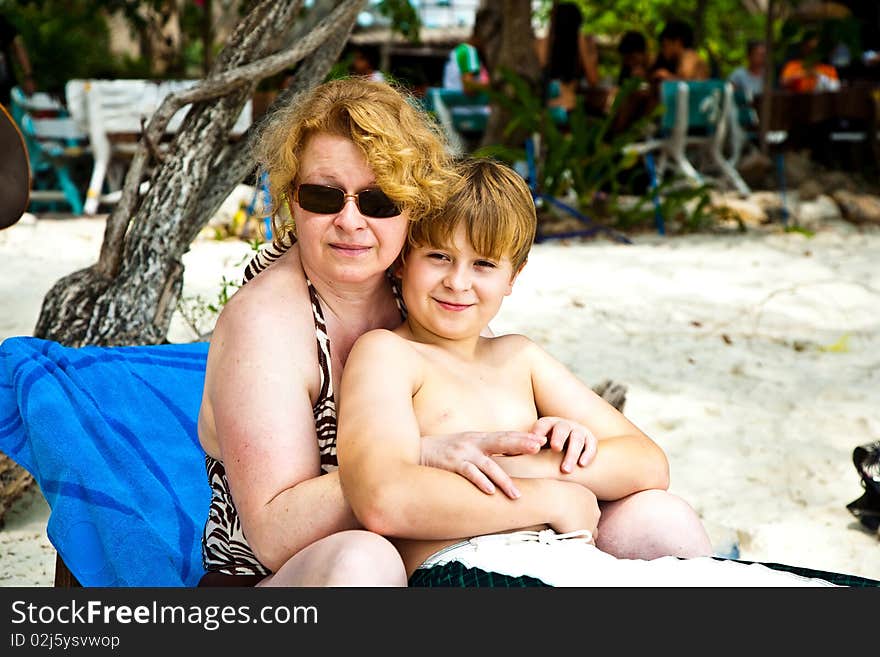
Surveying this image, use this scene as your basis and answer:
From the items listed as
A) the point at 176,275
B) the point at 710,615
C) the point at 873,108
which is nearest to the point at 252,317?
the point at 710,615

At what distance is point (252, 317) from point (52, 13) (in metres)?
15.1

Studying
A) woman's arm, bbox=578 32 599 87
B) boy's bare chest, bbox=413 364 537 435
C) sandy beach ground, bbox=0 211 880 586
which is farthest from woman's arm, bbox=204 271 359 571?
woman's arm, bbox=578 32 599 87

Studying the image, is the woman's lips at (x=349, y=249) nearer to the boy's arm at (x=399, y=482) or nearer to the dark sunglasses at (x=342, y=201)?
the dark sunglasses at (x=342, y=201)

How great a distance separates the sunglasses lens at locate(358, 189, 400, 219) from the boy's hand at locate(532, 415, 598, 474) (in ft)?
1.56

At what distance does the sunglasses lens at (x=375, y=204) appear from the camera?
5.95ft

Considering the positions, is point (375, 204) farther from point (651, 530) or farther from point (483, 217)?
point (651, 530)

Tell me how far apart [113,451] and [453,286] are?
1056mm

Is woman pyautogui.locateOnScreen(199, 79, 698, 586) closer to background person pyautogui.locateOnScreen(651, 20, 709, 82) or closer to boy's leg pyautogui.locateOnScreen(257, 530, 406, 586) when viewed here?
boy's leg pyautogui.locateOnScreen(257, 530, 406, 586)

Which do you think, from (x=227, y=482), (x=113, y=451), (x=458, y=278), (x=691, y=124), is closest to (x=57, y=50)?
(x=691, y=124)

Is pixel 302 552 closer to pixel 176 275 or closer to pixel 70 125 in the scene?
pixel 176 275

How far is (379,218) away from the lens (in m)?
1.82

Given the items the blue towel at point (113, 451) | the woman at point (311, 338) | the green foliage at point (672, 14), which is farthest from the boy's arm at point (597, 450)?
the green foliage at point (672, 14)

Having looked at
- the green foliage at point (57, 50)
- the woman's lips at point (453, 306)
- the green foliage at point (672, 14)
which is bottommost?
the green foliage at point (672, 14)

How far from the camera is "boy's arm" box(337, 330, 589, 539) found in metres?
1.65
